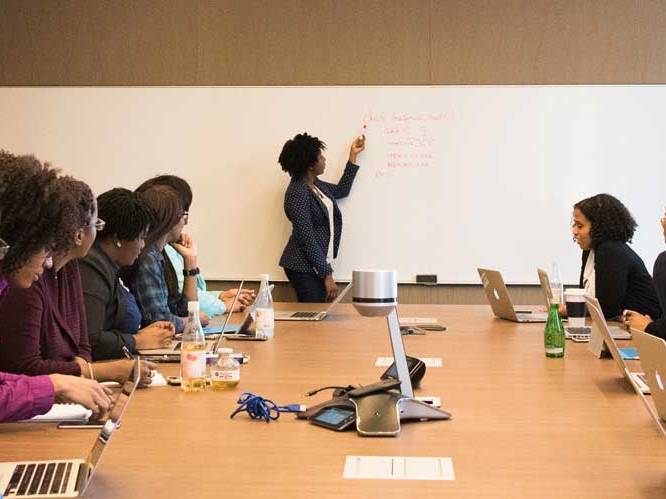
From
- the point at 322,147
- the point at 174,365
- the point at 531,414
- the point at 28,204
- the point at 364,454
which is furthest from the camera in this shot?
the point at 322,147

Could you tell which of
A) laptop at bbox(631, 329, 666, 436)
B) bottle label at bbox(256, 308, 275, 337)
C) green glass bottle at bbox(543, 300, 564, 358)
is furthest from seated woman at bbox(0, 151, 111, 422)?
green glass bottle at bbox(543, 300, 564, 358)

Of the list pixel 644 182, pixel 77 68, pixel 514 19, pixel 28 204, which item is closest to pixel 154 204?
pixel 28 204

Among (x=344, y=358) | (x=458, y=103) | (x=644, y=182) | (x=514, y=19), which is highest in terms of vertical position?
(x=514, y=19)

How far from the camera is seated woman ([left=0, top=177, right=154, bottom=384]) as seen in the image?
228cm

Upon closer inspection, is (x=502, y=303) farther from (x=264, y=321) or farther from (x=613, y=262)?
(x=264, y=321)

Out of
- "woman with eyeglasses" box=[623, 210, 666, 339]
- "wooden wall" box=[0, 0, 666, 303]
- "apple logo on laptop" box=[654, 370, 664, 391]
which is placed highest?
"wooden wall" box=[0, 0, 666, 303]

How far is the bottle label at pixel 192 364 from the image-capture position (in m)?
2.31

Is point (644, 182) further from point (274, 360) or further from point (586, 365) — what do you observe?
point (274, 360)

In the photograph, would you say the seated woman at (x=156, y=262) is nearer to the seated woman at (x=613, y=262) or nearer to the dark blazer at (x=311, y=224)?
the dark blazer at (x=311, y=224)

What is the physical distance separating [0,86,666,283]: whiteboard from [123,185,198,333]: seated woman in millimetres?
1826

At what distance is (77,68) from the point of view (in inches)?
225

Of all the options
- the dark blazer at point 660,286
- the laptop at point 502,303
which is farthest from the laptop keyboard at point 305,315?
the dark blazer at point 660,286

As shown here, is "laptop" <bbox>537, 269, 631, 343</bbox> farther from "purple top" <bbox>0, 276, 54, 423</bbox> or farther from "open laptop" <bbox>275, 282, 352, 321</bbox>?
"purple top" <bbox>0, 276, 54, 423</bbox>

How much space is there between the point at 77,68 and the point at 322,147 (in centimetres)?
164
